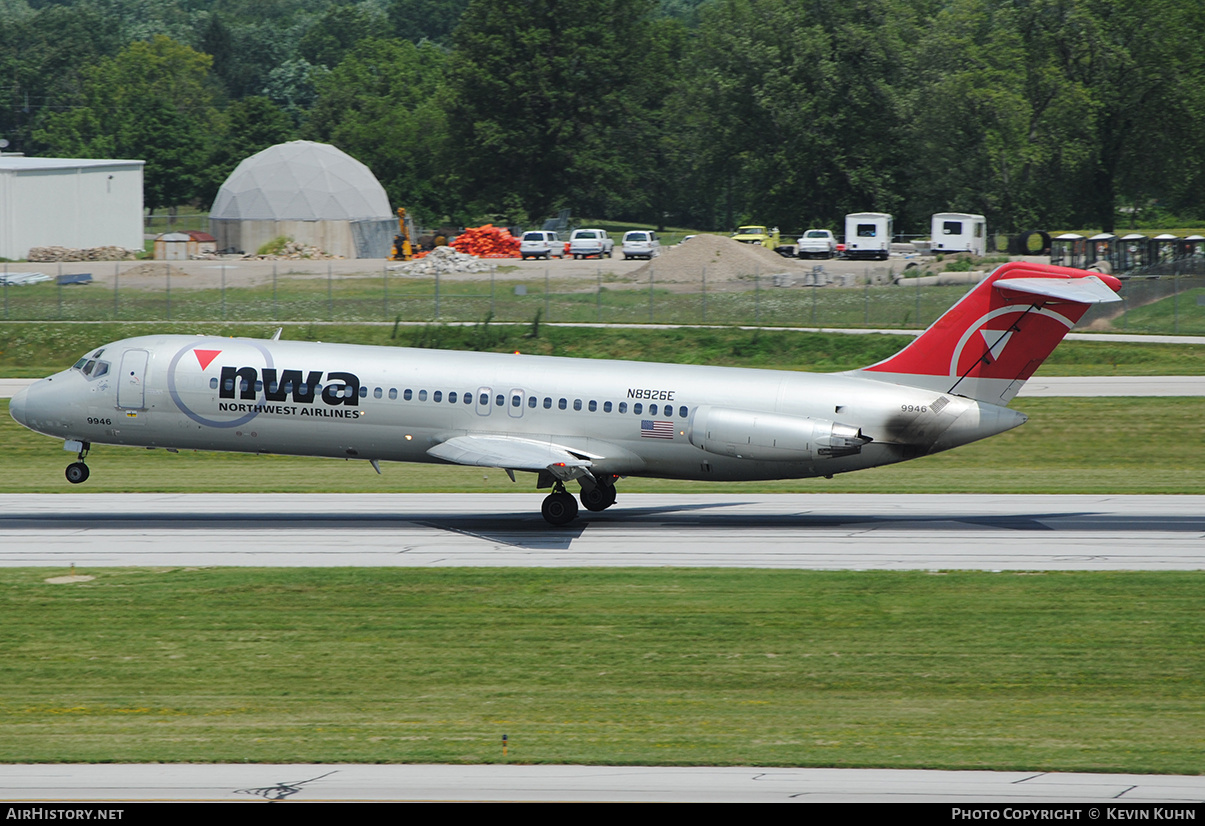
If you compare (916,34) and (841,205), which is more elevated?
(916,34)

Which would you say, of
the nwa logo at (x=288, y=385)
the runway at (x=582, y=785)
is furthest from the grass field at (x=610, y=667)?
the nwa logo at (x=288, y=385)

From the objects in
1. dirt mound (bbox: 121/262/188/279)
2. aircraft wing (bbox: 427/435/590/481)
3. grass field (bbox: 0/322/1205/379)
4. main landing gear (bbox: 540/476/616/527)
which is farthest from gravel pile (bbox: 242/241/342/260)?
aircraft wing (bbox: 427/435/590/481)

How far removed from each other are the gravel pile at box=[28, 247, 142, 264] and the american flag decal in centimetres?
8224

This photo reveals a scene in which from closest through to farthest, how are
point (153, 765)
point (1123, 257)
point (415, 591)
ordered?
1. point (153, 765)
2. point (415, 591)
3. point (1123, 257)

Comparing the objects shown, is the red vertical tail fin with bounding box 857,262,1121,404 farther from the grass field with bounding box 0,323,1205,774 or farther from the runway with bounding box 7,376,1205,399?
the runway with bounding box 7,376,1205,399

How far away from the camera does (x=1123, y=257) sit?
84938 millimetres

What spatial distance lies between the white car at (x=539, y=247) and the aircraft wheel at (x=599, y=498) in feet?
237

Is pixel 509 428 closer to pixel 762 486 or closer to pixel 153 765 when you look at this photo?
pixel 762 486

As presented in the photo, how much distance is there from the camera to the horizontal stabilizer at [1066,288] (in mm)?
26969

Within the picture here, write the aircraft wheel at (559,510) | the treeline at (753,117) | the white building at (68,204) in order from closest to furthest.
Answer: the aircraft wheel at (559,510), the white building at (68,204), the treeline at (753,117)

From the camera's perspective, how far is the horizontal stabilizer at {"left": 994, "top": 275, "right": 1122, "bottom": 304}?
27.0 meters

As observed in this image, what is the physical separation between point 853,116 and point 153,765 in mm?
107253

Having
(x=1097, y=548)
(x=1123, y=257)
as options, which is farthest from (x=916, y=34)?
(x=1097, y=548)

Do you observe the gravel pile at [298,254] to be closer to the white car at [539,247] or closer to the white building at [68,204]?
the white building at [68,204]
